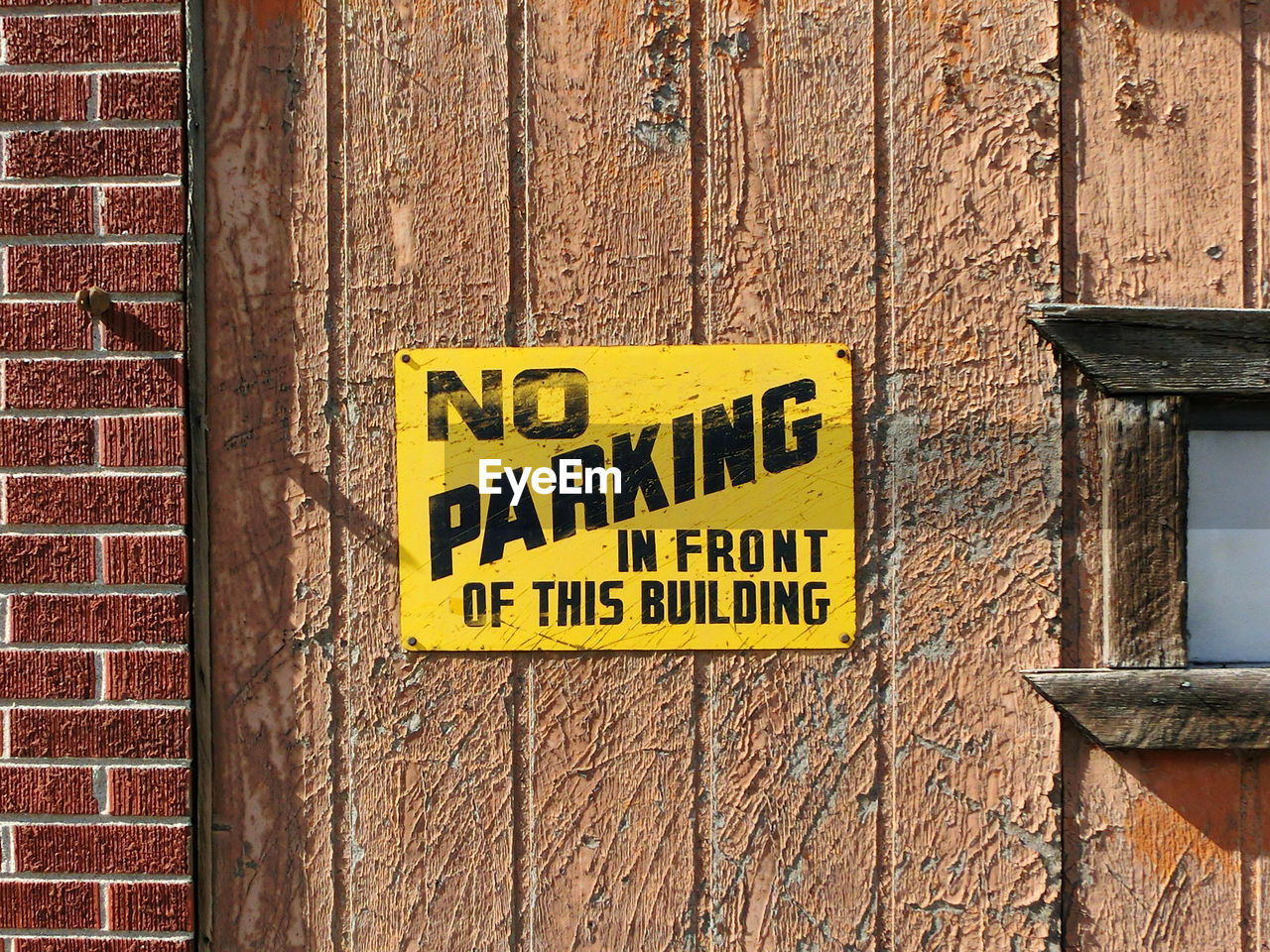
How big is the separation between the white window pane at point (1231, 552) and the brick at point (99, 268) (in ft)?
5.51

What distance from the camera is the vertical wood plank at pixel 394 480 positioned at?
53.9 inches

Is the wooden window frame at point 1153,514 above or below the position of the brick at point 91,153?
below

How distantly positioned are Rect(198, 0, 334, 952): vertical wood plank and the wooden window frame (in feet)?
3.86

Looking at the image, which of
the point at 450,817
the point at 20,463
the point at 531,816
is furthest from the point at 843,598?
the point at 20,463

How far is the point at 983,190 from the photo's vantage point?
4.46 feet

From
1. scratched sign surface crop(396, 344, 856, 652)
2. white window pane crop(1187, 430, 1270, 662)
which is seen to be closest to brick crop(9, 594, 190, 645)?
scratched sign surface crop(396, 344, 856, 652)

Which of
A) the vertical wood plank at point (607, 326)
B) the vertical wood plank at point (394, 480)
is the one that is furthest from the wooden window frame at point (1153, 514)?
the vertical wood plank at point (394, 480)

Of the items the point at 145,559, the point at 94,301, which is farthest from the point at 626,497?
the point at 94,301

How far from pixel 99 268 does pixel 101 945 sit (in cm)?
107

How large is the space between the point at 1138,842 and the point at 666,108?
1403 mm

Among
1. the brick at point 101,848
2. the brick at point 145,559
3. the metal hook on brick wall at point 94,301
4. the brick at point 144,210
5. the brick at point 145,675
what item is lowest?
the brick at point 101,848

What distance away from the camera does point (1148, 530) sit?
1.33 meters

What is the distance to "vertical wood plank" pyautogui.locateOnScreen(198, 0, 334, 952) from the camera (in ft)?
4.51

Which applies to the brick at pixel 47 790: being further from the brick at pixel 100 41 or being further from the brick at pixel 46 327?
the brick at pixel 100 41
